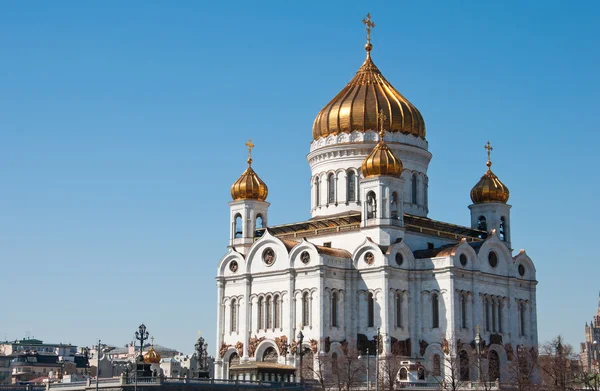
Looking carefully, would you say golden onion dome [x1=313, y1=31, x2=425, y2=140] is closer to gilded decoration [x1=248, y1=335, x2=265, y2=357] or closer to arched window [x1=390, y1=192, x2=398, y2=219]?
arched window [x1=390, y1=192, x2=398, y2=219]

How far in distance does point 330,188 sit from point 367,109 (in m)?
Result: 6.42

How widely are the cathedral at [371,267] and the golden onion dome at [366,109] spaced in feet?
0.33

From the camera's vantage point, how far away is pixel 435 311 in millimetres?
77625

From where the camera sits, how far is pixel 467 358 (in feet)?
253

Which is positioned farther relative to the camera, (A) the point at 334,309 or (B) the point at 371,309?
(A) the point at 334,309

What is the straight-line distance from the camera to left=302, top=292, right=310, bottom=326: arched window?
253 feet

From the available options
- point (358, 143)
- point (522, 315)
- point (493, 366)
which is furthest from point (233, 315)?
point (522, 315)

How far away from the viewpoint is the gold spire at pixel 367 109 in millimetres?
84312

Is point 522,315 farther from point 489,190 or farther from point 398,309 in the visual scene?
point 398,309

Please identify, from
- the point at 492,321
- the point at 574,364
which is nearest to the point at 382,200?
the point at 492,321

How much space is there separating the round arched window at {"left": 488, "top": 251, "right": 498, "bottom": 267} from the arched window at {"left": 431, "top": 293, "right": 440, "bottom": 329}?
20.4ft

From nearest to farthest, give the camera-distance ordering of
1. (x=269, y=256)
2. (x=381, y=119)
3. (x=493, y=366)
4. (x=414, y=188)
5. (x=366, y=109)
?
1. (x=493, y=366)
2. (x=269, y=256)
3. (x=381, y=119)
4. (x=366, y=109)
5. (x=414, y=188)

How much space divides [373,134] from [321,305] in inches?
570

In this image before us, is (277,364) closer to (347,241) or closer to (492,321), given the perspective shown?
(347,241)
